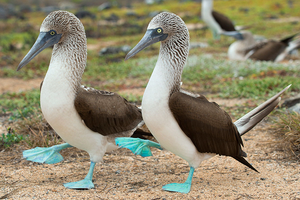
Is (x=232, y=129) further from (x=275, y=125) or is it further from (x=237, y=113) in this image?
(x=237, y=113)

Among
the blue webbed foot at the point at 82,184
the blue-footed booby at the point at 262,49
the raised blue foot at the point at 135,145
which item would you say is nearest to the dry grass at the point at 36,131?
the blue webbed foot at the point at 82,184

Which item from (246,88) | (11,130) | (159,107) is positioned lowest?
(246,88)

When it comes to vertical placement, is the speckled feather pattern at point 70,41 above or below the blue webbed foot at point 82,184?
above

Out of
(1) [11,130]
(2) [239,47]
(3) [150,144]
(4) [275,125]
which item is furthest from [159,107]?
(2) [239,47]

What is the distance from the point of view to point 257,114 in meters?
3.49

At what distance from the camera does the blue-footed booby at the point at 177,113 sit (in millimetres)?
2973

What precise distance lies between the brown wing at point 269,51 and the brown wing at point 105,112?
730 centimetres

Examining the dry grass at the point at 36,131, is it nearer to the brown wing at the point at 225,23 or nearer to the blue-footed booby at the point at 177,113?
the blue-footed booby at the point at 177,113

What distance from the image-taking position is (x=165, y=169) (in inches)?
151

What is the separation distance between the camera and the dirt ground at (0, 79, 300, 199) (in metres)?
3.14

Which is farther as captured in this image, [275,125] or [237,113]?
[237,113]

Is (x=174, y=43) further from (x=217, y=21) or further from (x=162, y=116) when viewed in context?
(x=217, y=21)

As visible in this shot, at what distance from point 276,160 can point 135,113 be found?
6.02 feet

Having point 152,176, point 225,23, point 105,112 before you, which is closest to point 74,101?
point 105,112
